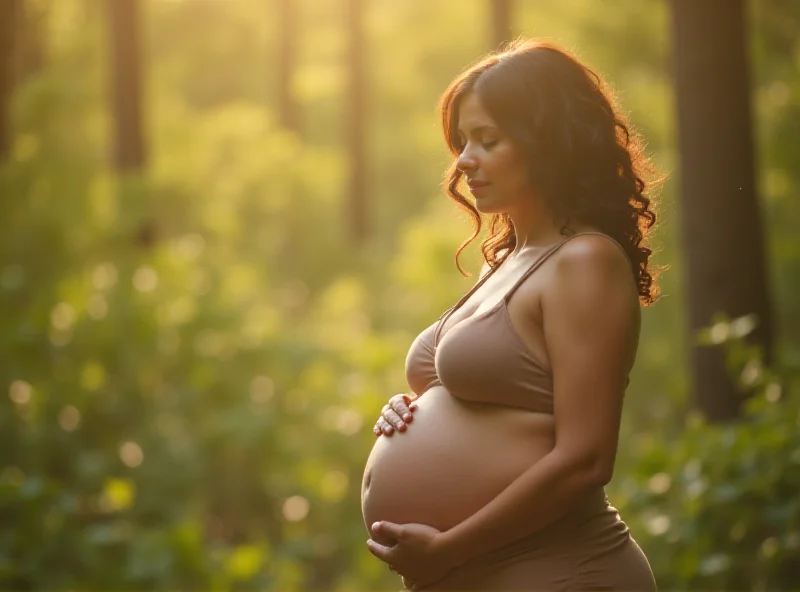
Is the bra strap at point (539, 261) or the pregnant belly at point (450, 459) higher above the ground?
the bra strap at point (539, 261)

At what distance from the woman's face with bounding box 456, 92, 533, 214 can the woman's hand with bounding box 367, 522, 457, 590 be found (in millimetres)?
757

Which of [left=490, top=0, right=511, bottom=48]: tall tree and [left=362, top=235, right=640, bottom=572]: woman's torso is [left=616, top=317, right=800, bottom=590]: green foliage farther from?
[left=490, top=0, right=511, bottom=48]: tall tree

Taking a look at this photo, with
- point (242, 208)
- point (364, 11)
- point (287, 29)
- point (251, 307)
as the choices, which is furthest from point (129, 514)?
point (287, 29)

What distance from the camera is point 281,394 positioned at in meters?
9.37

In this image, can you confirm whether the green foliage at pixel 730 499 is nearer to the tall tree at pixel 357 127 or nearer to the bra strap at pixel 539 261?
the bra strap at pixel 539 261

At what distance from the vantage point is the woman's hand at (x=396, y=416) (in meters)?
2.81

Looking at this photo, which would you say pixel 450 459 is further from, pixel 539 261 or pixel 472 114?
pixel 472 114

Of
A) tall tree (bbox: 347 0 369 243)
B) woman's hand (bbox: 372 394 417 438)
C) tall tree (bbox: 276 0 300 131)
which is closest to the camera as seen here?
woman's hand (bbox: 372 394 417 438)

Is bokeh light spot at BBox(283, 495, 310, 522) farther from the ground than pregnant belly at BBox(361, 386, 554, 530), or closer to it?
closer to it

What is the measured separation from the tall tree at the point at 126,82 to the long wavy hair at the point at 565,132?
11867 millimetres

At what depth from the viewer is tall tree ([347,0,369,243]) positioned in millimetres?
25250

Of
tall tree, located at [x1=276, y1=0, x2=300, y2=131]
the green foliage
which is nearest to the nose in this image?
the green foliage

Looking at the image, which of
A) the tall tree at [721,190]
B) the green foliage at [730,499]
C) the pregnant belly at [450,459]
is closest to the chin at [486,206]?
the pregnant belly at [450,459]

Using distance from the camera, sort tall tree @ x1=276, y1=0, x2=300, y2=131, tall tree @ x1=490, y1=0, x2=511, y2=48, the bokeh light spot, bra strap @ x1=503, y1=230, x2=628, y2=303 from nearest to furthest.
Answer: bra strap @ x1=503, y1=230, x2=628, y2=303
the bokeh light spot
tall tree @ x1=490, y1=0, x2=511, y2=48
tall tree @ x1=276, y1=0, x2=300, y2=131
